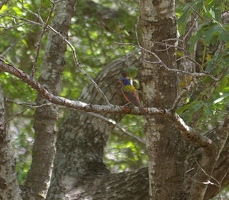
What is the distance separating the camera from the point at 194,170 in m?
4.21

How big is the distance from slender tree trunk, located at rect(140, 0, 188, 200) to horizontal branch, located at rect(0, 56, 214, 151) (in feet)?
1.02

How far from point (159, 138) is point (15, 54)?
13.1ft

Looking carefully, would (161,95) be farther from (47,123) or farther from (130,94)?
(47,123)

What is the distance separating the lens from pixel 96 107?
9.50 ft

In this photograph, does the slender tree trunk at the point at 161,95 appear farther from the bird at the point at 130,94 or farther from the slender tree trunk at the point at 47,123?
the slender tree trunk at the point at 47,123

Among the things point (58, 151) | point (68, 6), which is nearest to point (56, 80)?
point (68, 6)

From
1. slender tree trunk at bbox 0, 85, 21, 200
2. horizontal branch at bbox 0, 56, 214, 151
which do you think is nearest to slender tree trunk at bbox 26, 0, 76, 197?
slender tree trunk at bbox 0, 85, 21, 200

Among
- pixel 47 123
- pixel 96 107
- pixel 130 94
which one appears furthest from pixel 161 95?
pixel 47 123

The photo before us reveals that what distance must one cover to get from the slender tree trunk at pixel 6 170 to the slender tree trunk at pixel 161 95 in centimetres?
104

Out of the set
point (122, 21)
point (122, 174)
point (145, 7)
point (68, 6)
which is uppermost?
point (122, 21)

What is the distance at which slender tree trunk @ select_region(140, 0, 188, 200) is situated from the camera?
3750 mm

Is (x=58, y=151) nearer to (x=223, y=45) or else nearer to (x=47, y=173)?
(x=47, y=173)

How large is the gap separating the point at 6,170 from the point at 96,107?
94cm

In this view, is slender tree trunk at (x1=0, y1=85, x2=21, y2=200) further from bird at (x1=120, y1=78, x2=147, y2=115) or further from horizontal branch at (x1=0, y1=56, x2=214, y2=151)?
bird at (x1=120, y1=78, x2=147, y2=115)
